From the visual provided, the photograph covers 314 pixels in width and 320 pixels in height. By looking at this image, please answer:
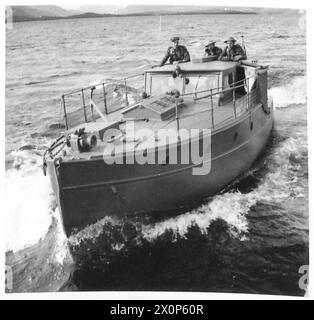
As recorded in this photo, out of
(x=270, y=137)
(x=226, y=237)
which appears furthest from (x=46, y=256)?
(x=270, y=137)

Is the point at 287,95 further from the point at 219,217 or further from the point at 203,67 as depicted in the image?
the point at 219,217

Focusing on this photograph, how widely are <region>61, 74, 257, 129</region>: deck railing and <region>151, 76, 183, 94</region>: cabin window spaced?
1.03ft

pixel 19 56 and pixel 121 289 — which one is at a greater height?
pixel 19 56

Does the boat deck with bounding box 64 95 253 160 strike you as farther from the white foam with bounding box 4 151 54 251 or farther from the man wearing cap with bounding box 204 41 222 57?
the man wearing cap with bounding box 204 41 222 57

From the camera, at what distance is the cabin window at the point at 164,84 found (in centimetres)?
941

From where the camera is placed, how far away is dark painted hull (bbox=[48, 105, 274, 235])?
6.63 metres

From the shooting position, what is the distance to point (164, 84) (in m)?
9.55

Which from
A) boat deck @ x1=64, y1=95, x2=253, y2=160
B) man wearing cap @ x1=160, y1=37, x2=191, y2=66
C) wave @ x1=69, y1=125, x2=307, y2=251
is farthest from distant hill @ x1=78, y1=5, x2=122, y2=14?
man wearing cap @ x1=160, y1=37, x2=191, y2=66

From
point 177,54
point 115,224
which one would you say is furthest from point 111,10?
point 177,54

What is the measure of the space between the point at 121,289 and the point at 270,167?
522 cm

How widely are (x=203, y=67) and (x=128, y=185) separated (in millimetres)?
3762
